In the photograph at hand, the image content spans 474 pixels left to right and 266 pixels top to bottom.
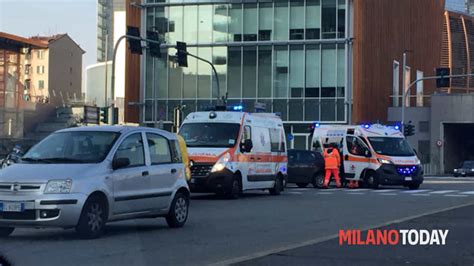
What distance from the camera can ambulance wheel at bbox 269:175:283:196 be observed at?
77.3 feet

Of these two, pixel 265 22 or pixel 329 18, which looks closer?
pixel 329 18

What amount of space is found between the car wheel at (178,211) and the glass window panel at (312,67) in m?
38.0

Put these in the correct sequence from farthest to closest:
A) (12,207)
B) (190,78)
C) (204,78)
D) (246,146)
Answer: (190,78), (204,78), (246,146), (12,207)

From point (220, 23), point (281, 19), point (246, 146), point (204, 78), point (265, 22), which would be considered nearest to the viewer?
point (246, 146)

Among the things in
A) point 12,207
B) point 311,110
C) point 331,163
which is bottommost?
point 12,207

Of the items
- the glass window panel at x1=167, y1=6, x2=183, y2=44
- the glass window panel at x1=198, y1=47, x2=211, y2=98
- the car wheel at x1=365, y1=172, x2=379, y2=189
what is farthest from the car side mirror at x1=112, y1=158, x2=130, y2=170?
the glass window panel at x1=167, y1=6, x2=183, y2=44

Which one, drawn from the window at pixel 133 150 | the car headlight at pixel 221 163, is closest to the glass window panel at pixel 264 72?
the car headlight at pixel 221 163

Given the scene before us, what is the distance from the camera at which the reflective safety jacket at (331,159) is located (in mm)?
28703

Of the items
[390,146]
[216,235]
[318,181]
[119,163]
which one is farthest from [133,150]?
[390,146]

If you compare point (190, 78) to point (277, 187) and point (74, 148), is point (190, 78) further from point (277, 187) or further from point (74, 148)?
point (74, 148)

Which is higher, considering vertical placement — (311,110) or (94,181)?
(311,110)

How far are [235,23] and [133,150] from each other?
40905 mm

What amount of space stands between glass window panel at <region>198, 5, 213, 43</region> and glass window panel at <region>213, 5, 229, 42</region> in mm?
403

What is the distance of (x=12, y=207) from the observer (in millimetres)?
10641
